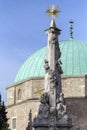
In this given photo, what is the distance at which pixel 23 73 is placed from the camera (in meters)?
46.0

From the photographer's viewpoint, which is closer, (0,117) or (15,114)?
(0,117)

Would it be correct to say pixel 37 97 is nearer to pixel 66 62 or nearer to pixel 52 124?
pixel 66 62

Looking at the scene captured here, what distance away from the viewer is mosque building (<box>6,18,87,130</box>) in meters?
41.5

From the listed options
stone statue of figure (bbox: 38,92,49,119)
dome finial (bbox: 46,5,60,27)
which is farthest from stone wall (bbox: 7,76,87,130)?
stone statue of figure (bbox: 38,92,49,119)

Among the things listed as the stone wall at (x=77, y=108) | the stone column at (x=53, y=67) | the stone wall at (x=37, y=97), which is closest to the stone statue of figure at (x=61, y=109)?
the stone column at (x=53, y=67)

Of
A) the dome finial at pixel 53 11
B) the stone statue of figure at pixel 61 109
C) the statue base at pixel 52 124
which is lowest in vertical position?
the statue base at pixel 52 124

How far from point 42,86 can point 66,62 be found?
3.05 metres

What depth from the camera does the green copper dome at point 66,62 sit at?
43.5 meters

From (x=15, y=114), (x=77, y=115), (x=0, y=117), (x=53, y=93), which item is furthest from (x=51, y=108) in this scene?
(x=15, y=114)

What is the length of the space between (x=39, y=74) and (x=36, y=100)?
2688mm

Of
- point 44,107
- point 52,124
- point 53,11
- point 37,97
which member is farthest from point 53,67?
point 37,97

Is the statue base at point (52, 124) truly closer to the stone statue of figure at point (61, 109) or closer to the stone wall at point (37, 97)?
the stone statue of figure at point (61, 109)

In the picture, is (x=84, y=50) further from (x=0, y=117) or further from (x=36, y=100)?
(x=0, y=117)

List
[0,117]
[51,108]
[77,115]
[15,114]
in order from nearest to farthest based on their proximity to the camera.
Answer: [51,108] < [0,117] < [77,115] < [15,114]
